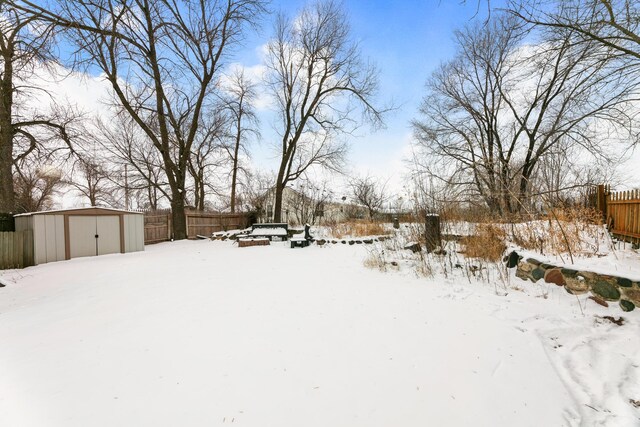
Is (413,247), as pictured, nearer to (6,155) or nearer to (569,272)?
(569,272)

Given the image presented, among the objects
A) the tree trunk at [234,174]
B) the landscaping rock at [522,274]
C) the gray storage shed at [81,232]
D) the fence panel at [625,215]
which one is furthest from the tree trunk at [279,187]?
the fence panel at [625,215]

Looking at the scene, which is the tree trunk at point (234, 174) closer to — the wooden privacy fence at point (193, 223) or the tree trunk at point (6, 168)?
the wooden privacy fence at point (193, 223)

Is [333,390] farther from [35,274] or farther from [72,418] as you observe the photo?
[35,274]

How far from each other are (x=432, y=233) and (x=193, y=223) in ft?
42.2

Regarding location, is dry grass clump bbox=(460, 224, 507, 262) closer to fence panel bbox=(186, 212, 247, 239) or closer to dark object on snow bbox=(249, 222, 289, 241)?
dark object on snow bbox=(249, 222, 289, 241)

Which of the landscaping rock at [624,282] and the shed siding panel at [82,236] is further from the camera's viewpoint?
the shed siding panel at [82,236]

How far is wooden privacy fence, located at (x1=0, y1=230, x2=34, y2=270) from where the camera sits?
7.05 metres

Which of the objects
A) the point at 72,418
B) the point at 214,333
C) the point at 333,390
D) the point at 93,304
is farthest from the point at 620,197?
the point at 93,304

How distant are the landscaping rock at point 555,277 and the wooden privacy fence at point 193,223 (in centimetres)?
1433

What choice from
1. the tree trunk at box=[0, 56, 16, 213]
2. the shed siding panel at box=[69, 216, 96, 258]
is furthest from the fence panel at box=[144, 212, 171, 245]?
the tree trunk at box=[0, 56, 16, 213]

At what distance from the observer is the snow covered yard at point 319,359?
1.70m

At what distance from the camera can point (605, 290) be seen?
3354mm

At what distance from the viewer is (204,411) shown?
1.66m

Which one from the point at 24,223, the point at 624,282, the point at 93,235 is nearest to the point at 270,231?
the point at 93,235
